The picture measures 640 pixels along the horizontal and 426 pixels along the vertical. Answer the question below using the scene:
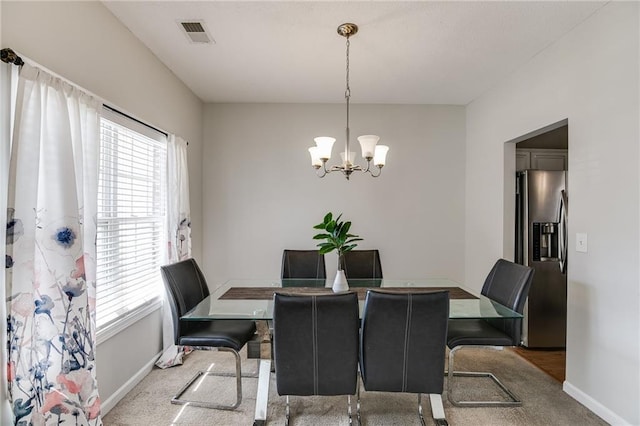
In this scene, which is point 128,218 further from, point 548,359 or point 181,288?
point 548,359

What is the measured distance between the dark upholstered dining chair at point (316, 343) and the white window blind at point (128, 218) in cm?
128

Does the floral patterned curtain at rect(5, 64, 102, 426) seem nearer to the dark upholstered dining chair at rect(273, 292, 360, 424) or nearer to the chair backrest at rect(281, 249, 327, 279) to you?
the dark upholstered dining chair at rect(273, 292, 360, 424)

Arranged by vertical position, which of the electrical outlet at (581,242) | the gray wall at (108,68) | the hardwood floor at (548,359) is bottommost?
the hardwood floor at (548,359)

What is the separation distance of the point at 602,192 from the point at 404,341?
1639mm

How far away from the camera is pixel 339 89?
11.4ft

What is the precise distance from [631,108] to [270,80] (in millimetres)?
2757

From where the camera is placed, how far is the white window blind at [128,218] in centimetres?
224

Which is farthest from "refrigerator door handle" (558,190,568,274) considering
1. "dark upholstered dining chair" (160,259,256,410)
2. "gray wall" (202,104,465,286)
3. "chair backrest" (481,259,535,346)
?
"dark upholstered dining chair" (160,259,256,410)

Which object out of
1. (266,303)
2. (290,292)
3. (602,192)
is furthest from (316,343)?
(602,192)

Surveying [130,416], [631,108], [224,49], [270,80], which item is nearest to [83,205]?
[130,416]

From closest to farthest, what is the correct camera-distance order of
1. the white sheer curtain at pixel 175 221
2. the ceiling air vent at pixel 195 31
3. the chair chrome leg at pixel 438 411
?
the chair chrome leg at pixel 438 411
the ceiling air vent at pixel 195 31
the white sheer curtain at pixel 175 221

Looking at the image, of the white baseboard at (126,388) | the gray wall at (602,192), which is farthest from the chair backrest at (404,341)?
the white baseboard at (126,388)

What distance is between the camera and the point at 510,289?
2316 mm

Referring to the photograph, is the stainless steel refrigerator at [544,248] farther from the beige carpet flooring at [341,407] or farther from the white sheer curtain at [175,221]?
the white sheer curtain at [175,221]
